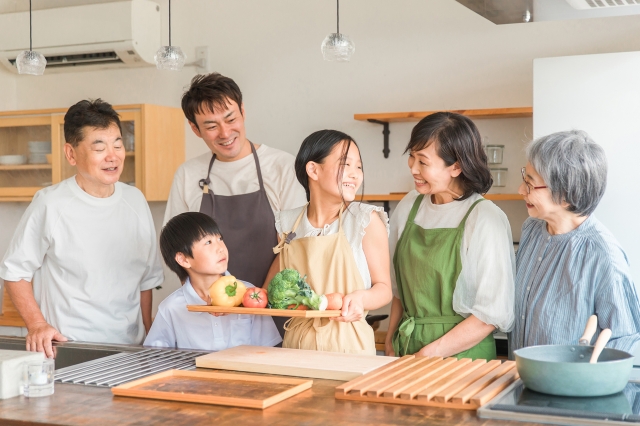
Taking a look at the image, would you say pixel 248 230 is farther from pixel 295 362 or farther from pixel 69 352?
pixel 295 362

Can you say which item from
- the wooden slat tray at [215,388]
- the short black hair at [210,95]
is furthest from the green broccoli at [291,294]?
the short black hair at [210,95]

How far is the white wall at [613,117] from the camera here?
2.87 meters

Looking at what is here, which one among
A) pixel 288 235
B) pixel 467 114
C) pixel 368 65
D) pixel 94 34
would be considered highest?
pixel 94 34

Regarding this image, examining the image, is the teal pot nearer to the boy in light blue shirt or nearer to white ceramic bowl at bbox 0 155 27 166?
the boy in light blue shirt

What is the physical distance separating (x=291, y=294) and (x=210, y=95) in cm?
100

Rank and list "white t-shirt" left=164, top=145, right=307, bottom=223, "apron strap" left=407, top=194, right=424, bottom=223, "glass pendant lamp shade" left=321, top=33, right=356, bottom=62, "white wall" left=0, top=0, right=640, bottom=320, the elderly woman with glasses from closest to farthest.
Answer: the elderly woman with glasses, "apron strap" left=407, top=194, right=424, bottom=223, "white t-shirt" left=164, top=145, right=307, bottom=223, "glass pendant lamp shade" left=321, top=33, right=356, bottom=62, "white wall" left=0, top=0, right=640, bottom=320

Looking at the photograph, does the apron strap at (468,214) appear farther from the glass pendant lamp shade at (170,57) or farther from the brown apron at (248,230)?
the glass pendant lamp shade at (170,57)

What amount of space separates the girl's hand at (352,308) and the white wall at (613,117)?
56.8 inches

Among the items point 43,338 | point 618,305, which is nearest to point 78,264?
point 43,338

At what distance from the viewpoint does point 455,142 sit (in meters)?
2.06

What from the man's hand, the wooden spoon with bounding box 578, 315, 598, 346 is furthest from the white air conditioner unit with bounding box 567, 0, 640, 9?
the man's hand

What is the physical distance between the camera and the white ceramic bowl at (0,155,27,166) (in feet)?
14.9

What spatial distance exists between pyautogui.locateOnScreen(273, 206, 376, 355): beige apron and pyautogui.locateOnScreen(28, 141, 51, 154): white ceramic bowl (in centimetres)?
287

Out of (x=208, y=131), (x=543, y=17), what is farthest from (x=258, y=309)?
(x=543, y=17)
